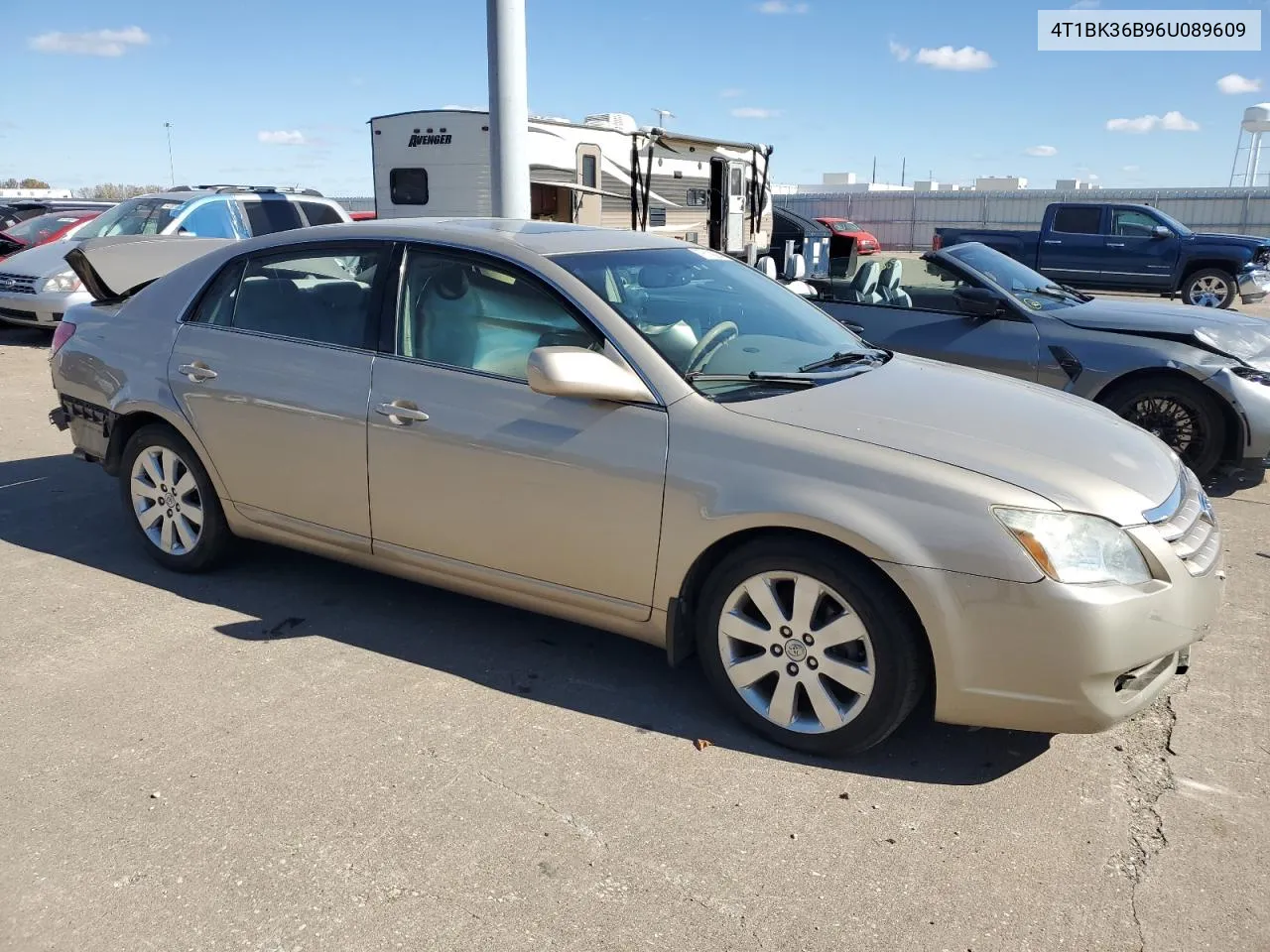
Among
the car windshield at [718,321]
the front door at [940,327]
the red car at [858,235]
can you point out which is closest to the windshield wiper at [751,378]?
the car windshield at [718,321]

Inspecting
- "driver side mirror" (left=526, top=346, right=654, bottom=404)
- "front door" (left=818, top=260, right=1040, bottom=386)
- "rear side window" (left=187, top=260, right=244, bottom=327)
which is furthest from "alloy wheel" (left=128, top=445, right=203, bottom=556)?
"front door" (left=818, top=260, right=1040, bottom=386)

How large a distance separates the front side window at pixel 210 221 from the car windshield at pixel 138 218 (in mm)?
184

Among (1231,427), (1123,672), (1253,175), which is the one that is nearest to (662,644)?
(1123,672)

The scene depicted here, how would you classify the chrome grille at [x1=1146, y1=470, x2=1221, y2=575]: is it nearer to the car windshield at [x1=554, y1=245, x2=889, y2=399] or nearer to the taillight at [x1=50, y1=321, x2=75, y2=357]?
the car windshield at [x1=554, y1=245, x2=889, y2=399]

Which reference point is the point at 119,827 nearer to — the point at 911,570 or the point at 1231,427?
the point at 911,570

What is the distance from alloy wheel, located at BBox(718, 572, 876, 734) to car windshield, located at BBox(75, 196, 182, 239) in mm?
10841

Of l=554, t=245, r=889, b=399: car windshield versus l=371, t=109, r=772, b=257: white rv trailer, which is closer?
l=554, t=245, r=889, b=399: car windshield

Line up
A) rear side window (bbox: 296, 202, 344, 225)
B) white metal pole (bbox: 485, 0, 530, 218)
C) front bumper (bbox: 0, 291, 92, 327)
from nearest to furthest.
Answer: white metal pole (bbox: 485, 0, 530, 218)
front bumper (bbox: 0, 291, 92, 327)
rear side window (bbox: 296, 202, 344, 225)

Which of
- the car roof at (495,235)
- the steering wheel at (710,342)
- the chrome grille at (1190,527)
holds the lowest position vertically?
the chrome grille at (1190,527)

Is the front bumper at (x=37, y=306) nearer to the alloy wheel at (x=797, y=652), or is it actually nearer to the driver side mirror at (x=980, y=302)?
the driver side mirror at (x=980, y=302)

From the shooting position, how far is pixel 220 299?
15.2ft

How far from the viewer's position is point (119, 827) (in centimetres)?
294

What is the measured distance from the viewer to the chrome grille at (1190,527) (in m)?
3.18

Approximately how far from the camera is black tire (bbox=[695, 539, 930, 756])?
3119 millimetres
